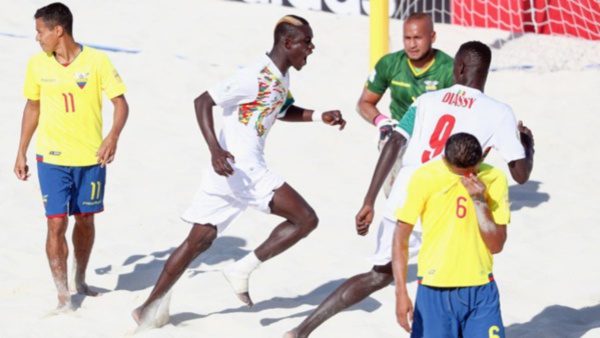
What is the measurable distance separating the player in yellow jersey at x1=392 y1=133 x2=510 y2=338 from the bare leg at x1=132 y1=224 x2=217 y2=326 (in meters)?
1.83

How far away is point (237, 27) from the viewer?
1384cm

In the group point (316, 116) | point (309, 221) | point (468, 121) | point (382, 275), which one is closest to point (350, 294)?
point (382, 275)

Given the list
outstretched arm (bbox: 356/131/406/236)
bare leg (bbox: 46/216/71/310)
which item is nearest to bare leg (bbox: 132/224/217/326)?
bare leg (bbox: 46/216/71/310)

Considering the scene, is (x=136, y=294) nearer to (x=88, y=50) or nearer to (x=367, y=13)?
(x=88, y=50)

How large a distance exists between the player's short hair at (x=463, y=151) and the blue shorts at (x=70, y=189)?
2844mm

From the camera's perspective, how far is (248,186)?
20.1ft

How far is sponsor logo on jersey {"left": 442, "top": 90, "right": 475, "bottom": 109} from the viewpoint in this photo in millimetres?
4988

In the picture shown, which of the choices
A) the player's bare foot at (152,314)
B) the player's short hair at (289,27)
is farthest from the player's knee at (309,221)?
the player's short hair at (289,27)

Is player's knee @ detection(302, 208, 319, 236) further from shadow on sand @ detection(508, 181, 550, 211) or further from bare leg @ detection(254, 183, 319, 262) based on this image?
shadow on sand @ detection(508, 181, 550, 211)

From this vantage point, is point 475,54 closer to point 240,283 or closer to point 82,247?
point 240,283

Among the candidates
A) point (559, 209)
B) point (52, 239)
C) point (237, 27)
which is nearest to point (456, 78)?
point (52, 239)

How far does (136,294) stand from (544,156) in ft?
16.7

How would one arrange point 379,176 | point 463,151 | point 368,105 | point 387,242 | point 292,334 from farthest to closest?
point 368,105 < point 292,334 < point 387,242 < point 379,176 < point 463,151

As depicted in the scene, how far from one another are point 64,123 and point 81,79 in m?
0.29
